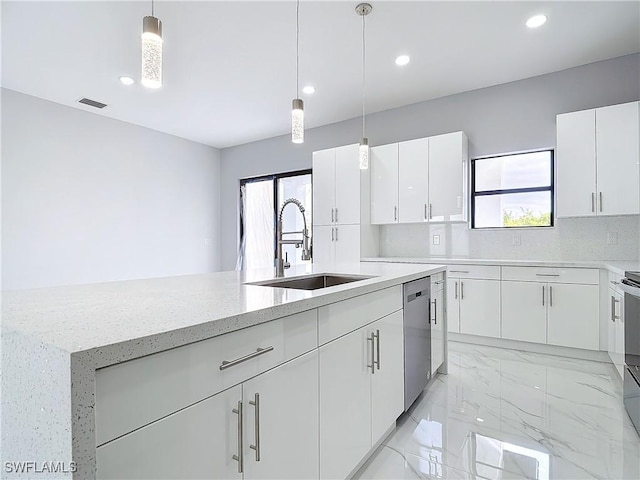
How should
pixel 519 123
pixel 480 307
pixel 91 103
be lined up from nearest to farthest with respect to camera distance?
1. pixel 480 307
2. pixel 519 123
3. pixel 91 103

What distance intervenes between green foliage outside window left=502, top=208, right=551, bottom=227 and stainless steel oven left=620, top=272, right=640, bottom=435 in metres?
1.74

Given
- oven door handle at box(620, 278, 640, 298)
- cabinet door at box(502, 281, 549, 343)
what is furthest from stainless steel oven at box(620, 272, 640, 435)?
cabinet door at box(502, 281, 549, 343)

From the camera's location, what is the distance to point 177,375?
30.3 inches

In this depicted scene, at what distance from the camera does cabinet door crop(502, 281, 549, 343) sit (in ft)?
10.8

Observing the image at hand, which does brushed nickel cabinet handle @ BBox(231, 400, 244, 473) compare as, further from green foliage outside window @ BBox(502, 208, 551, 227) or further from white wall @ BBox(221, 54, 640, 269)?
green foliage outside window @ BBox(502, 208, 551, 227)

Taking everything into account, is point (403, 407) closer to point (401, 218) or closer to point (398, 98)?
point (401, 218)

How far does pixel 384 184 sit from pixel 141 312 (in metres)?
3.82

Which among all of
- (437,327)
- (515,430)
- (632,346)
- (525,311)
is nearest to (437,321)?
(437,327)

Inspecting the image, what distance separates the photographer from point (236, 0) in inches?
101

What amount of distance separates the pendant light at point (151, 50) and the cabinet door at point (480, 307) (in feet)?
11.0

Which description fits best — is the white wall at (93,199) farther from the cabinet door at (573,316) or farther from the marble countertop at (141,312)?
the cabinet door at (573,316)

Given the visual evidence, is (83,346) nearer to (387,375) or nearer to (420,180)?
(387,375)

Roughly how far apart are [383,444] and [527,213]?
3.17m

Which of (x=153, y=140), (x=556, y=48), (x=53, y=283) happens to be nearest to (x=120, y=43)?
(x=153, y=140)
